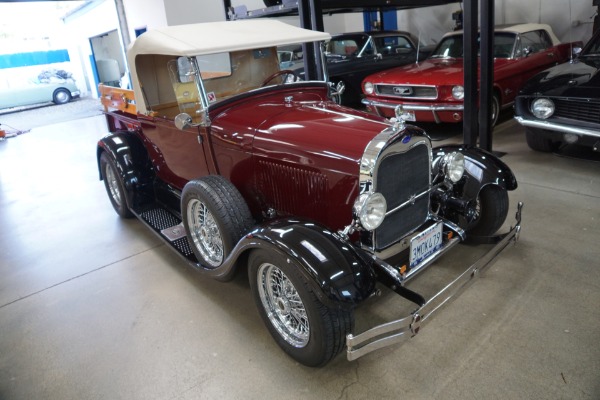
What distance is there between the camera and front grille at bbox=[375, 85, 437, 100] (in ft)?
19.5

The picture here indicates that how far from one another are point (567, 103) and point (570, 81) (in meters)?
0.29

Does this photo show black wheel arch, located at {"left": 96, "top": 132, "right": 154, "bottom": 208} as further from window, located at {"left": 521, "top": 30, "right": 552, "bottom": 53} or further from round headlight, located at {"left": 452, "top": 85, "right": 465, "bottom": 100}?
window, located at {"left": 521, "top": 30, "right": 552, "bottom": 53}

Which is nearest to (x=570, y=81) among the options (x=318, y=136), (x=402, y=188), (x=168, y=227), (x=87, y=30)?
(x=402, y=188)

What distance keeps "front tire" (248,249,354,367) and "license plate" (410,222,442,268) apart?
53cm

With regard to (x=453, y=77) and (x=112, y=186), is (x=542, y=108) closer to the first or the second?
(x=453, y=77)

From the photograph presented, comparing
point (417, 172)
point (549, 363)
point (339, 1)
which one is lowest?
point (549, 363)

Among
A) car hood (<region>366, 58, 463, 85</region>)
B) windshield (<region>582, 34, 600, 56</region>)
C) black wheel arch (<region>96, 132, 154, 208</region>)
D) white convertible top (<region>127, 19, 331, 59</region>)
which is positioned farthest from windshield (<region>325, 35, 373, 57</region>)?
black wheel arch (<region>96, 132, 154, 208</region>)

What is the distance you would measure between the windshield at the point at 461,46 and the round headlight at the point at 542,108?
189 centimetres

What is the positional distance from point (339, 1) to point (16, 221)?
5.42 meters

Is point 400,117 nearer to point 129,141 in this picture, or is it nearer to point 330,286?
point 330,286

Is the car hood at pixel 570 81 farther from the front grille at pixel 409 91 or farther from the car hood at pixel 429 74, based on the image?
the front grille at pixel 409 91

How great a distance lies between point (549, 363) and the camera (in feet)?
7.24

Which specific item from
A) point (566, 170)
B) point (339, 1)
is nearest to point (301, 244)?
point (566, 170)

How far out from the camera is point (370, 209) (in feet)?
7.37
